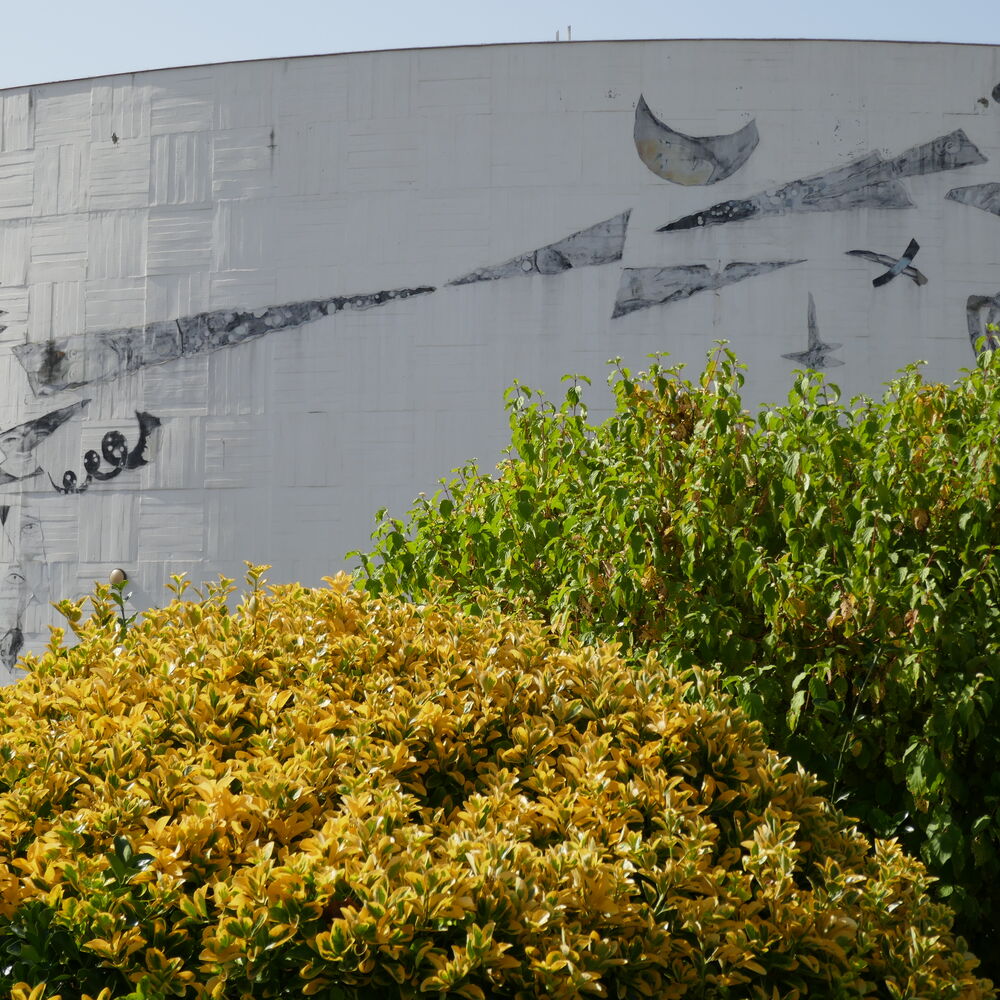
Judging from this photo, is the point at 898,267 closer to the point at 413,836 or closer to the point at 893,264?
the point at 893,264

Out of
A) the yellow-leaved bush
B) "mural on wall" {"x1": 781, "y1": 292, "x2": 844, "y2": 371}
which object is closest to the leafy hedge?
the yellow-leaved bush

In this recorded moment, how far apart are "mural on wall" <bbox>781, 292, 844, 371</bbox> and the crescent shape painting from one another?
1.32 m

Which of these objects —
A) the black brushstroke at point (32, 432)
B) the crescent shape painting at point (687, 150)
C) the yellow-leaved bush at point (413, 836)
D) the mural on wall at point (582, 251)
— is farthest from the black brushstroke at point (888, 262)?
the black brushstroke at point (32, 432)

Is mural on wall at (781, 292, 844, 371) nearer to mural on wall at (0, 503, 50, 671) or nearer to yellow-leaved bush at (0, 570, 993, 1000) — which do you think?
yellow-leaved bush at (0, 570, 993, 1000)

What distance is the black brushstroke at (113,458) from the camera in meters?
9.56

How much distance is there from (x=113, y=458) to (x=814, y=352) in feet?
20.4

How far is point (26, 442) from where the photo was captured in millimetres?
9922

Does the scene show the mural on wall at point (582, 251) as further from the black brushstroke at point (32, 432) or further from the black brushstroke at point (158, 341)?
the black brushstroke at point (32, 432)

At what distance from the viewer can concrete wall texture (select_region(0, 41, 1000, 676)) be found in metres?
8.99

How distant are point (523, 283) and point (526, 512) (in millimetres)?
5125

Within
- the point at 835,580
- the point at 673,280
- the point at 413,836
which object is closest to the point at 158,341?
the point at 673,280

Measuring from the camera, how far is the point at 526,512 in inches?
173

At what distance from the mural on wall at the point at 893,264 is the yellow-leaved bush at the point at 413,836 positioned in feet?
22.4

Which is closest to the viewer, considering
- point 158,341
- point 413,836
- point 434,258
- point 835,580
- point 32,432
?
point 413,836
